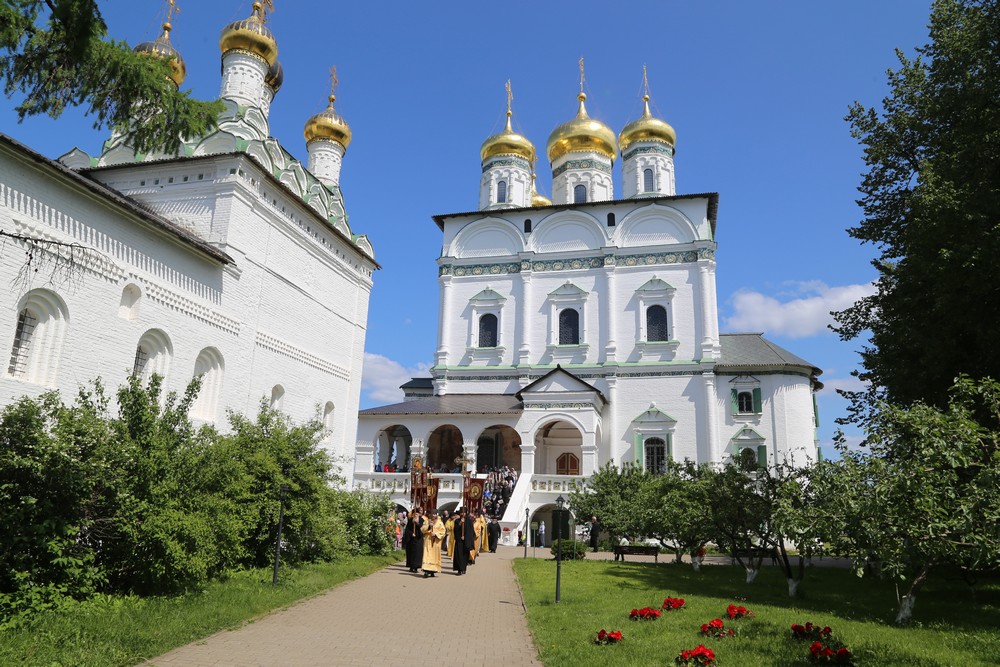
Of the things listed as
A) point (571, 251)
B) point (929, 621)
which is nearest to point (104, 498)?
point (929, 621)

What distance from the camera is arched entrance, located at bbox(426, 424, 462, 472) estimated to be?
2872cm

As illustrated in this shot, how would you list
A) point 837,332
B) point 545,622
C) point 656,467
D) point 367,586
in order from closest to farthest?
point 545,622 < point 367,586 < point 837,332 < point 656,467

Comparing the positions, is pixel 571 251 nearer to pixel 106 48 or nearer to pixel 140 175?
pixel 140 175

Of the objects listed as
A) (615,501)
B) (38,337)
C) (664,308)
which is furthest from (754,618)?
(664,308)

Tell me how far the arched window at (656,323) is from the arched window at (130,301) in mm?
20223

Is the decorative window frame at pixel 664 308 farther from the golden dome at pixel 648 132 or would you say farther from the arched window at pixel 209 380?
the arched window at pixel 209 380

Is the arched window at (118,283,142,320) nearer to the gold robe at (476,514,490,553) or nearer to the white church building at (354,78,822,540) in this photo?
the gold robe at (476,514,490,553)

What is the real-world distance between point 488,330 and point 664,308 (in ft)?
25.1

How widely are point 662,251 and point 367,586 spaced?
21.3 meters

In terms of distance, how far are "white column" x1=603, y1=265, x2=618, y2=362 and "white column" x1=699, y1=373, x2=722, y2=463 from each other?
386 cm

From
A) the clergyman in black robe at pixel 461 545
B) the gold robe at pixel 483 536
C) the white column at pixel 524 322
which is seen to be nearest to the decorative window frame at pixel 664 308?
the white column at pixel 524 322

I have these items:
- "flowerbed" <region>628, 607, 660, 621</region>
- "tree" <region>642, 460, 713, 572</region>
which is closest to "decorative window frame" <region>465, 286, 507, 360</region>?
"tree" <region>642, 460, 713, 572</region>

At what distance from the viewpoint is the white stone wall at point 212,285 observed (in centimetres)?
1187

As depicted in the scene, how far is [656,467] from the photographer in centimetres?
2722
